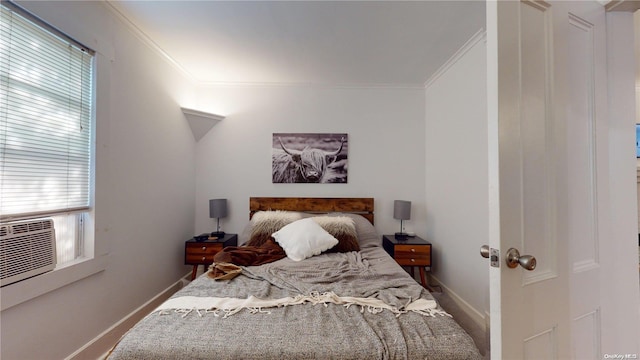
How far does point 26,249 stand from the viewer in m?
1.30

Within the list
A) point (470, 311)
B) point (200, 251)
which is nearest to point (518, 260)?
point (470, 311)

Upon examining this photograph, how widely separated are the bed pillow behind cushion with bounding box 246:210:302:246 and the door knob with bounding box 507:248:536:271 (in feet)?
7.17

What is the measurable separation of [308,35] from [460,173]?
197cm

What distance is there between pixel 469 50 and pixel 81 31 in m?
3.08

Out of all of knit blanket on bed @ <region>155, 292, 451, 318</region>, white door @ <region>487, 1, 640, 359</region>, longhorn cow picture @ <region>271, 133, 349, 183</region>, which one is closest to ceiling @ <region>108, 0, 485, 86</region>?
longhorn cow picture @ <region>271, 133, 349, 183</region>

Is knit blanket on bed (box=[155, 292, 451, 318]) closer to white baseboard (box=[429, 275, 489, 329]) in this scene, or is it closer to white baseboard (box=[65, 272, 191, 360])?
white baseboard (box=[65, 272, 191, 360])

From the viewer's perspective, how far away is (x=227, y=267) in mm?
1823

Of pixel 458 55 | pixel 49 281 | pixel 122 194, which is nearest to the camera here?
pixel 49 281

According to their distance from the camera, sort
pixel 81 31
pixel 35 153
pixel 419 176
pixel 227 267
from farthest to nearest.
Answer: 1. pixel 419 176
2. pixel 227 267
3. pixel 81 31
4. pixel 35 153

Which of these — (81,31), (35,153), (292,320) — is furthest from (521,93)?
(81,31)

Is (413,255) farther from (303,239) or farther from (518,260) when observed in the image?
(518,260)

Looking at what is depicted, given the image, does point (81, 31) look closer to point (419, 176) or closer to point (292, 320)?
point (292, 320)

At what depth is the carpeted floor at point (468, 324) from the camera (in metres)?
1.87

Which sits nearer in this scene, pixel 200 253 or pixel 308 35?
pixel 308 35
